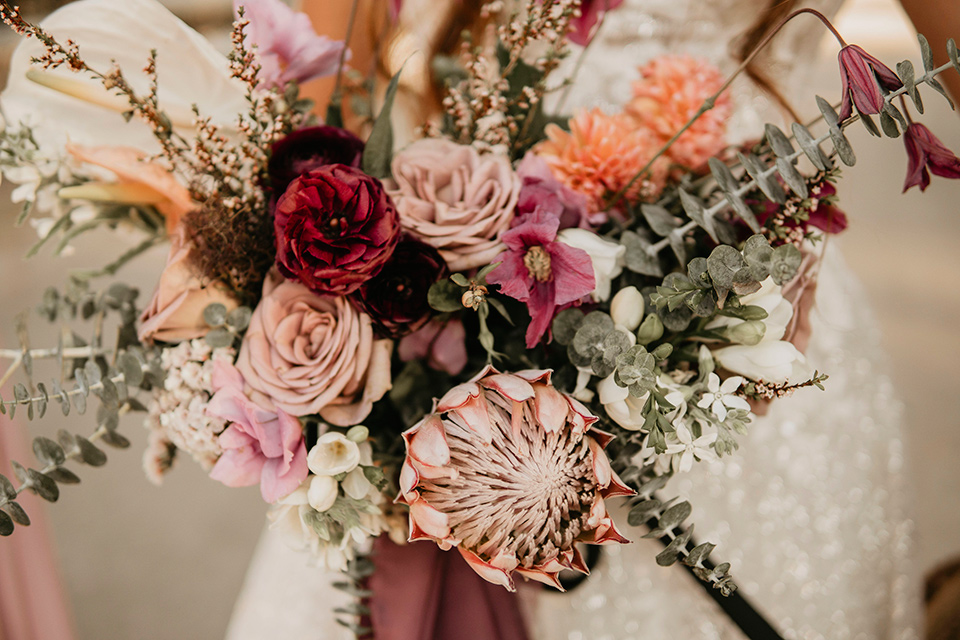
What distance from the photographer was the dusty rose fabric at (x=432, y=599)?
51 centimetres

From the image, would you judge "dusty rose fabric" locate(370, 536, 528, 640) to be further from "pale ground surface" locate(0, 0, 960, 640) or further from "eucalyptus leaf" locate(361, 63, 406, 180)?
"pale ground surface" locate(0, 0, 960, 640)

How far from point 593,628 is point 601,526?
0.29 m

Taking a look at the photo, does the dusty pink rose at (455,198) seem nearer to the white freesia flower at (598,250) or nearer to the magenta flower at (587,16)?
the white freesia flower at (598,250)

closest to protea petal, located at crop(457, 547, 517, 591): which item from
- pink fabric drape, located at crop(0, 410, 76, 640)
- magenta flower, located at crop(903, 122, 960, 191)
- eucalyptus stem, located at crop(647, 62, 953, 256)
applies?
eucalyptus stem, located at crop(647, 62, 953, 256)

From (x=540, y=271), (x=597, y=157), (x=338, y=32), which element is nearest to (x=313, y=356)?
(x=540, y=271)

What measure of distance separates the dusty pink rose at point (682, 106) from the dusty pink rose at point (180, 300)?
1.29 ft

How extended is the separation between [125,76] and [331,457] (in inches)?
13.3

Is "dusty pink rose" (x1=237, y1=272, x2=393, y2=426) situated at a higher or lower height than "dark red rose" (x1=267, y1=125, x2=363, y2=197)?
lower

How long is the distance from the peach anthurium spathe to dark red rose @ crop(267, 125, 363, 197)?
0.08 meters

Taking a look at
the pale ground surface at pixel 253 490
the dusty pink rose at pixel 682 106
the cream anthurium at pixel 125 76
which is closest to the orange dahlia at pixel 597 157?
the dusty pink rose at pixel 682 106

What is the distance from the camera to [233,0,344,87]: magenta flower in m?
0.44

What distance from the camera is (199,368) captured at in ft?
1.35

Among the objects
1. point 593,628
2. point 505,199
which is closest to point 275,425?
point 505,199

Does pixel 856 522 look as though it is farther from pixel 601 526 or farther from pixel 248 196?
pixel 248 196
